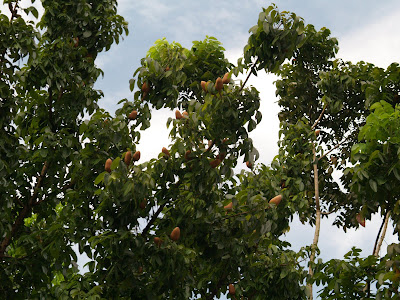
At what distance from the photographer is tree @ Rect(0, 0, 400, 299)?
5242 millimetres

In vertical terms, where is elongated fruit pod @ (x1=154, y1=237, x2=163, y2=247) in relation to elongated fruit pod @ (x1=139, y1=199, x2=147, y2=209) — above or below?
below

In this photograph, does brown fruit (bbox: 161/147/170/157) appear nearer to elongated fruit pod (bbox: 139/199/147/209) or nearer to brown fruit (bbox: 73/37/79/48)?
elongated fruit pod (bbox: 139/199/147/209)

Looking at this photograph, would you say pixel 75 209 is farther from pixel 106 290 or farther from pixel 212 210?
pixel 212 210

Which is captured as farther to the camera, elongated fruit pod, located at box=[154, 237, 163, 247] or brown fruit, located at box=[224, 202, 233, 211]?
brown fruit, located at box=[224, 202, 233, 211]

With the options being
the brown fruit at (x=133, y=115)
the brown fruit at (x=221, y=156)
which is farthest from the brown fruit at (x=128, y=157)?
the brown fruit at (x=133, y=115)

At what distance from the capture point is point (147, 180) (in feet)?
16.2

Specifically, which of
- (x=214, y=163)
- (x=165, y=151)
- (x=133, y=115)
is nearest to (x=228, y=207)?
(x=214, y=163)

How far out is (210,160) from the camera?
5.46 m

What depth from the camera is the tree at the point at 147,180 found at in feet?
17.2

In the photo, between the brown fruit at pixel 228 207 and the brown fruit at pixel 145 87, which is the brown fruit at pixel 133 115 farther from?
the brown fruit at pixel 228 207

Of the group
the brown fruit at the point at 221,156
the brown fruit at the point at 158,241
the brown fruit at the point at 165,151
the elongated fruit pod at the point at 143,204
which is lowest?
the brown fruit at the point at 158,241

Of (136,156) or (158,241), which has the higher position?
(136,156)

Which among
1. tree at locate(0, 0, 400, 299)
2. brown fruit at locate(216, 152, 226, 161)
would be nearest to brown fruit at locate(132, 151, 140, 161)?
tree at locate(0, 0, 400, 299)

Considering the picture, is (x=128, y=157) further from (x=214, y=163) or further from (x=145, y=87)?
(x=145, y=87)
